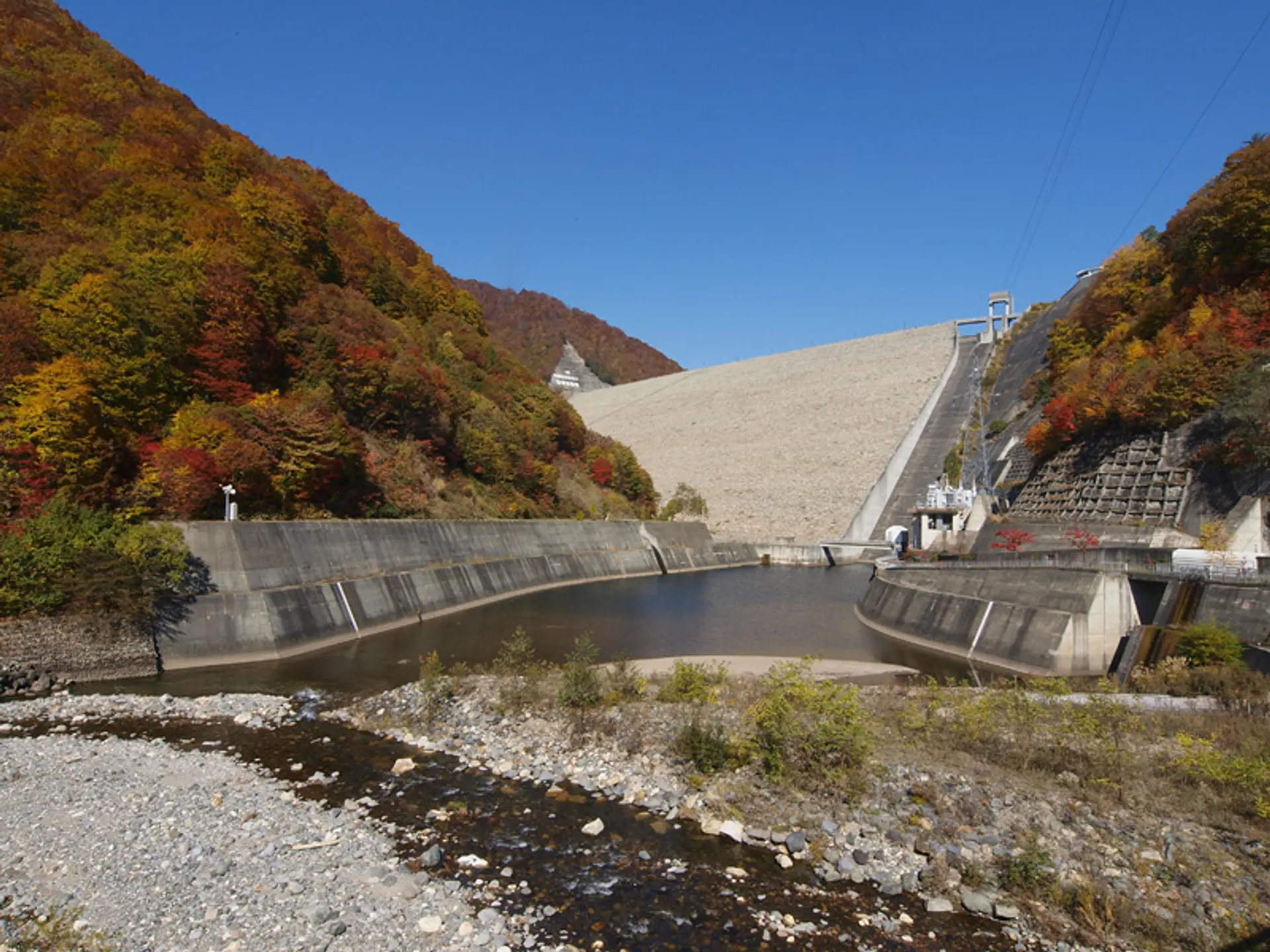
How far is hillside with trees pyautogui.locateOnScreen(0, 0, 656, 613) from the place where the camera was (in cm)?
1952

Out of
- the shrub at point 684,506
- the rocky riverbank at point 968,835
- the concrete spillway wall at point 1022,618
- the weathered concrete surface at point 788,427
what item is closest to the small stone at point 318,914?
the rocky riverbank at point 968,835

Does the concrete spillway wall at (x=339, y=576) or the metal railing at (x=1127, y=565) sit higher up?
the metal railing at (x=1127, y=565)

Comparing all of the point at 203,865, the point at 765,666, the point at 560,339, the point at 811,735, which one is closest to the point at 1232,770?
the point at 811,735

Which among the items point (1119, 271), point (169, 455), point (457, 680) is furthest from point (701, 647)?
point (1119, 271)

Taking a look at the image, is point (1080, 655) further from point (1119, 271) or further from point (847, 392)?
point (847, 392)

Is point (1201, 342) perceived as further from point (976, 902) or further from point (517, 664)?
point (976, 902)

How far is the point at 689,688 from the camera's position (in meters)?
13.3

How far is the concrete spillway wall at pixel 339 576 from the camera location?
680 inches

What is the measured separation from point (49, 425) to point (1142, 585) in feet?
89.8

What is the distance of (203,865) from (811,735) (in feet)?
24.0

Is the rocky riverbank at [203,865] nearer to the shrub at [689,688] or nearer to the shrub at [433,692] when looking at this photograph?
the shrub at [433,692]

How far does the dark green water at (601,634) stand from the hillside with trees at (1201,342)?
524 inches

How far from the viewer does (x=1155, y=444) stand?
26641 millimetres

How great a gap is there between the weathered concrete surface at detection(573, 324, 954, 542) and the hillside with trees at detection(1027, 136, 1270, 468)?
26865 millimetres
